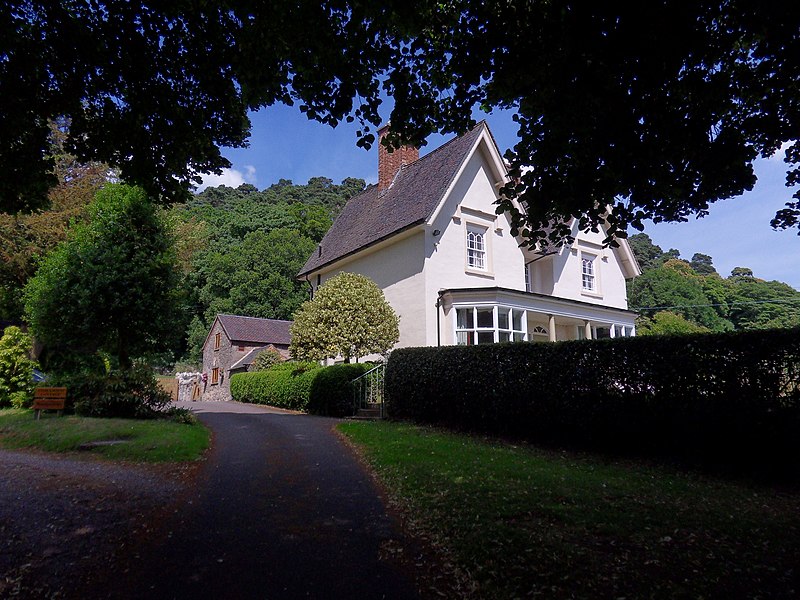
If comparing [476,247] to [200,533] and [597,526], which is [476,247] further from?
[200,533]

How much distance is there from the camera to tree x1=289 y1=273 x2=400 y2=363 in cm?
1872

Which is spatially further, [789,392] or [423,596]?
[789,392]

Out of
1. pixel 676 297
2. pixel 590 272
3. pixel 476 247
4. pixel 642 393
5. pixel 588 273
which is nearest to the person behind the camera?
pixel 642 393

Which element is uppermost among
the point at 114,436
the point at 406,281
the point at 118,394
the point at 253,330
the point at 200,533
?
the point at 406,281

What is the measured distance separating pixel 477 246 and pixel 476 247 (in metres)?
0.11

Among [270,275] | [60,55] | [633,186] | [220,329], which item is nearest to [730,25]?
[633,186]

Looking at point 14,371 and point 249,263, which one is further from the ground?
point 249,263

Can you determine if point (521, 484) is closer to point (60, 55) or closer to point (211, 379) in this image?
point (60, 55)

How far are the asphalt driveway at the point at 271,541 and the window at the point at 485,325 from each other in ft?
35.3

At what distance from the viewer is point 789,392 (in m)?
7.63

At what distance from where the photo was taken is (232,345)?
36625mm

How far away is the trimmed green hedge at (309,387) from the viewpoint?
57.5 feet

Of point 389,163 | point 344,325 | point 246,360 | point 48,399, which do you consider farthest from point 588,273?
point 48,399

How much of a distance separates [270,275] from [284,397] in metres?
27.5
